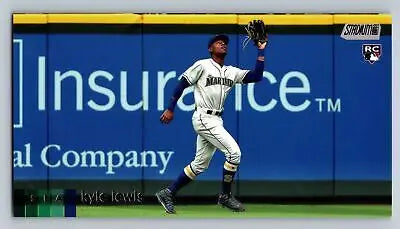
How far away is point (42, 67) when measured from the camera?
12797mm

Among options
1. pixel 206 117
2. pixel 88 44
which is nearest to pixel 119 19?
pixel 88 44

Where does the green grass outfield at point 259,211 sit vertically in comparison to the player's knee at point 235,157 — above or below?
below

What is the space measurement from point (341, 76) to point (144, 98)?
1.89 meters

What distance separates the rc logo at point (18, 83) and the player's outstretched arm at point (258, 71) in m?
2.13

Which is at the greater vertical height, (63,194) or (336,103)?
(336,103)

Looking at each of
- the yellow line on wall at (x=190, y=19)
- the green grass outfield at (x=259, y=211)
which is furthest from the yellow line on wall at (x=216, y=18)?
the green grass outfield at (x=259, y=211)

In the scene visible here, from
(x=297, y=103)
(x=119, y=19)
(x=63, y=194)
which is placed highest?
(x=119, y=19)

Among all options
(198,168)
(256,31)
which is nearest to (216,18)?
(256,31)

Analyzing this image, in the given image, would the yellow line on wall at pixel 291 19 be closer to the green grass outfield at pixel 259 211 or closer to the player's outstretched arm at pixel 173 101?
the player's outstretched arm at pixel 173 101

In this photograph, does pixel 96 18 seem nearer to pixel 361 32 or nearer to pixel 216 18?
pixel 216 18

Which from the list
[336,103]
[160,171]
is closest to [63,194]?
[160,171]

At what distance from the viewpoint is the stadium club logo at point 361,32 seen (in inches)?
502

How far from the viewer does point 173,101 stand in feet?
42.0
